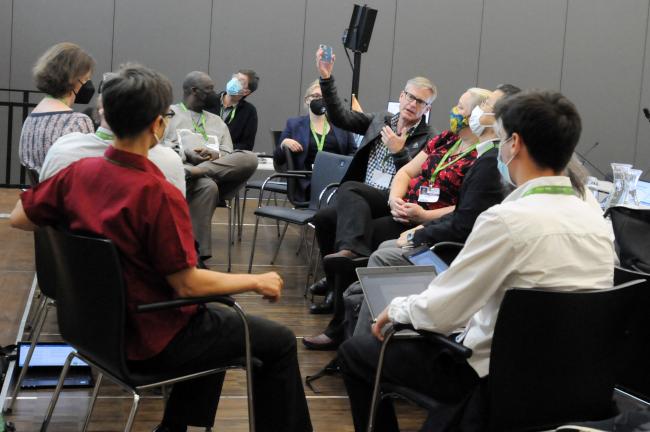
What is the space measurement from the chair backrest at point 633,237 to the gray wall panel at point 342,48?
765cm

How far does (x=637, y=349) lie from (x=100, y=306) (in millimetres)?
1596

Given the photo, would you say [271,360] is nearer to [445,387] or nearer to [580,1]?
[445,387]

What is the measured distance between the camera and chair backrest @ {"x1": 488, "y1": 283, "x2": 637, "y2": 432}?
2076 mm

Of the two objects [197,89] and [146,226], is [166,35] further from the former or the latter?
[146,226]

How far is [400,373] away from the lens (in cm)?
244

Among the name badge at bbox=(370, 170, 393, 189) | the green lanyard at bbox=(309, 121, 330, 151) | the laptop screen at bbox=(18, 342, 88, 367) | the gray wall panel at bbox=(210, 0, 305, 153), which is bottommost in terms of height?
the laptop screen at bbox=(18, 342, 88, 367)

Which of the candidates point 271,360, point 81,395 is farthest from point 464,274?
point 81,395

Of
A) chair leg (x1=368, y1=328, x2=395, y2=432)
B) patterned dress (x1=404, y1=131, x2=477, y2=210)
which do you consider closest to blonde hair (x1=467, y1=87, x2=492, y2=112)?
patterned dress (x1=404, y1=131, x2=477, y2=210)

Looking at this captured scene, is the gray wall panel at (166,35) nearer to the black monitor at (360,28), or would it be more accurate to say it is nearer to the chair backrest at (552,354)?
the black monitor at (360,28)

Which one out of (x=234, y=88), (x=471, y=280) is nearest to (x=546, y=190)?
(x=471, y=280)

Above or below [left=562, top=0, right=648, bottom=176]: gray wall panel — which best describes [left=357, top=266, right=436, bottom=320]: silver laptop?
below

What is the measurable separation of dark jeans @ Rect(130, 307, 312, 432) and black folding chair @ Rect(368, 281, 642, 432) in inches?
22.9

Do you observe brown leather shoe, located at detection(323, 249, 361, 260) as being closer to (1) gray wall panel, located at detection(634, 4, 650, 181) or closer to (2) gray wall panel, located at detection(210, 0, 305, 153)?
(2) gray wall panel, located at detection(210, 0, 305, 153)

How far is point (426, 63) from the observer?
417 inches
